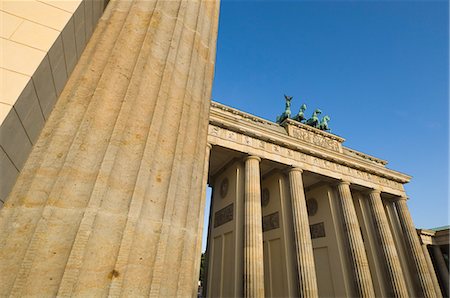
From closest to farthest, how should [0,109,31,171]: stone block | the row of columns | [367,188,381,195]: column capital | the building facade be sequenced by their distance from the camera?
[0,109,31,171]: stone block
the row of columns
the building facade
[367,188,381,195]: column capital

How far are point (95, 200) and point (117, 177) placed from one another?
0.26m

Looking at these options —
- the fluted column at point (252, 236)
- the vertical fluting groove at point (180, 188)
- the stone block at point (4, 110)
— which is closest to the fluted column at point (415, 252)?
the fluted column at point (252, 236)

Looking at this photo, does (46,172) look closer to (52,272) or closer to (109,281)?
(52,272)

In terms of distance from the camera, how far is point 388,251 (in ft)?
62.5

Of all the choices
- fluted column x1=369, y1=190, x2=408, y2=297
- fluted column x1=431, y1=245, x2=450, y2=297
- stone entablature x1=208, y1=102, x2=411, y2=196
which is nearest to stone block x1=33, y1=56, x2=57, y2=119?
stone entablature x1=208, y1=102, x2=411, y2=196

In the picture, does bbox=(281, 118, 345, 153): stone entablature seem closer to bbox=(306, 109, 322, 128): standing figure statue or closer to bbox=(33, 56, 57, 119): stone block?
bbox=(306, 109, 322, 128): standing figure statue

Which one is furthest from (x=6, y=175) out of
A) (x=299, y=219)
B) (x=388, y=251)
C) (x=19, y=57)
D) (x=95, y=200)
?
(x=388, y=251)

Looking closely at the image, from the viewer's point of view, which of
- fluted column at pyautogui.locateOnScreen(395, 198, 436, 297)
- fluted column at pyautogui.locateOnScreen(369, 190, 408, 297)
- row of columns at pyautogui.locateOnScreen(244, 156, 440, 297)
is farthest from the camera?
fluted column at pyautogui.locateOnScreen(395, 198, 436, 297)

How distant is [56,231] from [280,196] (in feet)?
58.8

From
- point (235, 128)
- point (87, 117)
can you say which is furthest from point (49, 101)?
point (235, 128)

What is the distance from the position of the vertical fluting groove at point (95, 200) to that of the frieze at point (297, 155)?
13580mm

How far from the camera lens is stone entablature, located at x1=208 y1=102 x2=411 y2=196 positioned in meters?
16.9

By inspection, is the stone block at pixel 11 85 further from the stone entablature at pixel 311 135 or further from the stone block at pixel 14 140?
the stone entablature at pixel 311 135

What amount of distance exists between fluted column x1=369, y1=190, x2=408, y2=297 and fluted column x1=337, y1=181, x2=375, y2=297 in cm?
273
